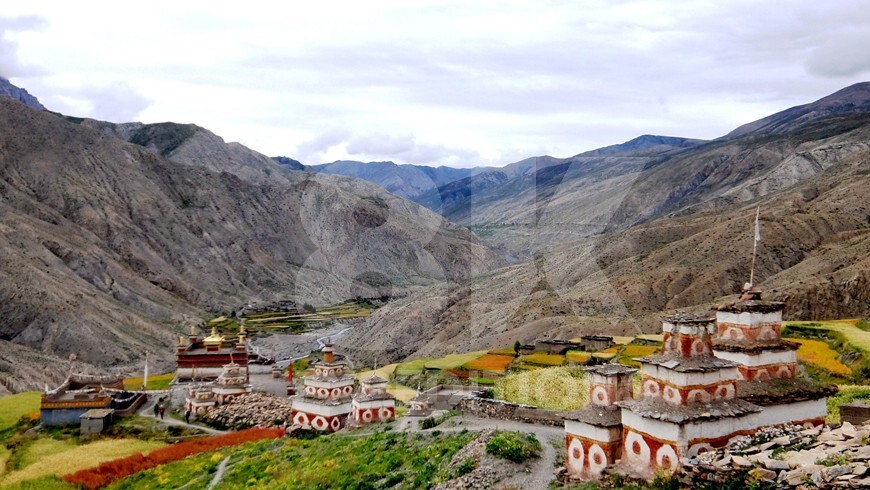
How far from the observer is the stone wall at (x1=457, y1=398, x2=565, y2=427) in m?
21.8

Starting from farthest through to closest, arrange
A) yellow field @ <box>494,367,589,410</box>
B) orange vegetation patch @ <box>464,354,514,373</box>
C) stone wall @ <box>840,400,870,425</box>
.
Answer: orange vegetation patch @ <box>464,354,514,373</box> < yellow field @ <box>494,367,589,410</box> < stone wall @ <box>840,400,870,425</box>

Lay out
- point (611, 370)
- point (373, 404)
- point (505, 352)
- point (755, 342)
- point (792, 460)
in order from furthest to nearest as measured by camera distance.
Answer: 1. point (505, 352)
2. point (373, 404)
3. point (755, 342)
4. point (611, 370)
5. point (792, 460)

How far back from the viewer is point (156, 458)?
28.7 metres

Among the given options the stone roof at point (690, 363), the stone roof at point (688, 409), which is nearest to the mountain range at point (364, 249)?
the stone roof at point (690, 363)

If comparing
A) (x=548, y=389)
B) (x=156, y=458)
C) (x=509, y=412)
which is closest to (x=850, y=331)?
(x=548, y=389)

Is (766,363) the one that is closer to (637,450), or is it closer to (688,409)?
(688,409)

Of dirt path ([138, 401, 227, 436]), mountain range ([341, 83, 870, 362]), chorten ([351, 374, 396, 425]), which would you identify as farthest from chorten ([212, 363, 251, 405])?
mountain range ([341, 83, 870, 362])

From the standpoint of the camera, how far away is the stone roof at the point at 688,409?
45.2 ft

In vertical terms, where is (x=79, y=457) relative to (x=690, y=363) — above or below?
below

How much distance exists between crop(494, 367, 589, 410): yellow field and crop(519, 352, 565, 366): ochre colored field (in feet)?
26.2

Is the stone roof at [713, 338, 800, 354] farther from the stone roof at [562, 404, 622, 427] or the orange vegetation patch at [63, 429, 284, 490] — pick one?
the orange vegetation patch at [63, 429, 284, 490]

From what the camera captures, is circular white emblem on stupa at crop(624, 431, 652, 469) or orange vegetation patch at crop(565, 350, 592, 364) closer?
circular white emblem on stupa at crop(624, 431, 652, 469)

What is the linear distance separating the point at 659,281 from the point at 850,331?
32.5 meters

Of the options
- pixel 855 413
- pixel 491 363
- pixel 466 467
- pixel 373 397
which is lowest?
pixel 491 363
